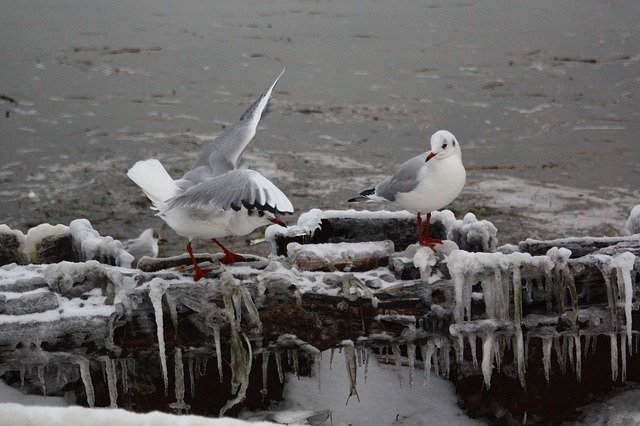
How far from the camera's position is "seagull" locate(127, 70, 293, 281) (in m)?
3.54

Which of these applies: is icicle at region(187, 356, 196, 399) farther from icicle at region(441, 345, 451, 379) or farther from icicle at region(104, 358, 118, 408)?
icicle at region(441, 345, 451, 379)

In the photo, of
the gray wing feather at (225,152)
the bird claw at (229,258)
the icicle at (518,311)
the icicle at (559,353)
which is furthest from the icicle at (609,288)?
the gray wing feather at (225,152)

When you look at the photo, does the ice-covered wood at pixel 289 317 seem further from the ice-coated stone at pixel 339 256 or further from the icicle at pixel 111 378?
the ice-coated stone at pixel 339 256

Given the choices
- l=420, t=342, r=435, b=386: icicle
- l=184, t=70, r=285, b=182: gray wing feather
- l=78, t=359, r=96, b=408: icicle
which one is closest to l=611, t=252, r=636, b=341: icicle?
l=420, t=342, r=435, b=386: icicle

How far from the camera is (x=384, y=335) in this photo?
147 inches

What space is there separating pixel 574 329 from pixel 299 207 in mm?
3182

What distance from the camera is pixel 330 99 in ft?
29.4

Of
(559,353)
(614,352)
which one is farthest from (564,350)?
(614,352)

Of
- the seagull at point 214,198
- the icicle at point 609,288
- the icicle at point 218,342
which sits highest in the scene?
the seagull at point 214,198

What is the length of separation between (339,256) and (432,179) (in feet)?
1.63

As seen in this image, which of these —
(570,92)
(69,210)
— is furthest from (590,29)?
(69,210)

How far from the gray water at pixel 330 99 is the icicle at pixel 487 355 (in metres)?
2.50

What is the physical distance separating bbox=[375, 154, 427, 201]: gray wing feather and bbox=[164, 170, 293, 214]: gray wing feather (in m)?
0.73

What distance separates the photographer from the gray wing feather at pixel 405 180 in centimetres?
410
